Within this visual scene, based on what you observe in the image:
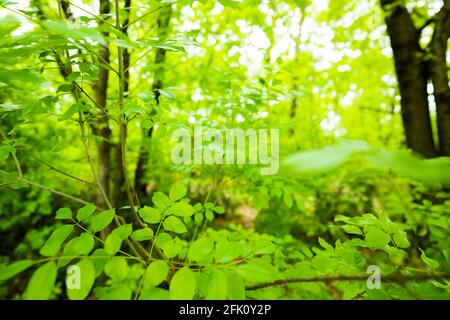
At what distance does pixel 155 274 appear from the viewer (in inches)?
30.2

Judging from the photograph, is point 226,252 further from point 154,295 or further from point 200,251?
point 154,295

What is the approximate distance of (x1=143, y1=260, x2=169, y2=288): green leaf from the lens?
0.76 metres

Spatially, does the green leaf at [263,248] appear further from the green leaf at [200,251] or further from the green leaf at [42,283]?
the green leaf at [42,283]

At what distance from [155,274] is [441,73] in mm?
3686

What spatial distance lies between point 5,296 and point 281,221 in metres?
4.36

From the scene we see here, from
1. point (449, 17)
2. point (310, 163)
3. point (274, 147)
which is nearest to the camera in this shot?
point (310, 163)

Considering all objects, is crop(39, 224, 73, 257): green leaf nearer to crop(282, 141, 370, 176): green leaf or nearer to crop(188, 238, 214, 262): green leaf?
crop(188, 238, 214, 262): green leaf

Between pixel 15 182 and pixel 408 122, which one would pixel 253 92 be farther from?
pixel 408 122

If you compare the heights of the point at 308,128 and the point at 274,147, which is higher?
the point at 308,128

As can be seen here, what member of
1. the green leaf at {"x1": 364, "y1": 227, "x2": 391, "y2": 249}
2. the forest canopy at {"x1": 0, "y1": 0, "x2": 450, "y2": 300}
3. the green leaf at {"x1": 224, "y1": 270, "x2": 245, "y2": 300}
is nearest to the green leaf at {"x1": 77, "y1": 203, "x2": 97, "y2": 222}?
the forest canopy at {"x1": 0, "y1": 0, "x2": 450, "y2": 300}

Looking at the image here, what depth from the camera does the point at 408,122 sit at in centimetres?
354

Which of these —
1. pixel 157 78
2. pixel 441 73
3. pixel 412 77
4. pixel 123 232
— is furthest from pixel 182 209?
pixel 412 77

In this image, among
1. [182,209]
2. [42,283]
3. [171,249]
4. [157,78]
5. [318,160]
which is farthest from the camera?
[157,78]
